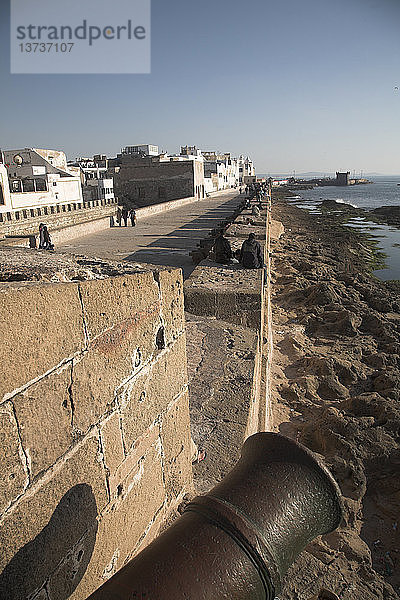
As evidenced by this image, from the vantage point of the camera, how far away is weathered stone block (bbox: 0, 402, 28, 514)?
47.5 inches

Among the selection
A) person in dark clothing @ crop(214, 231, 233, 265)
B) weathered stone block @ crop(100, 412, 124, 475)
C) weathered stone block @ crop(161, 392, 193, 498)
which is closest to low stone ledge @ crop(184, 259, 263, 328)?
person in dark clothing @ crop(214, 231, 233, 265)

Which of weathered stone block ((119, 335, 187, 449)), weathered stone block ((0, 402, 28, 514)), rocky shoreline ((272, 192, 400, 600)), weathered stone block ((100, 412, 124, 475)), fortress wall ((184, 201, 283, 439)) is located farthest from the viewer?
fortress wall ((184, 201, 283, 439))

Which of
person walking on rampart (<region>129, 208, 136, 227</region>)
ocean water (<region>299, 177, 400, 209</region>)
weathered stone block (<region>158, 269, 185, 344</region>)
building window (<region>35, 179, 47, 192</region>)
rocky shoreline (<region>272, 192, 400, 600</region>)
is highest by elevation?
ocean water (<region>299, 177, 400, 209</region>)

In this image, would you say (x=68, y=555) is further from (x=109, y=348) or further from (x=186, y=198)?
(x=186, y=198)

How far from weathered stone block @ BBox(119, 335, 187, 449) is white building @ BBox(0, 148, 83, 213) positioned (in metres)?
23.1

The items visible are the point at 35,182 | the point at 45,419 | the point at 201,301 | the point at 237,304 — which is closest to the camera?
the point at 45,419

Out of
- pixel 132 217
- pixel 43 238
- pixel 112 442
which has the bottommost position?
pixel 112 442

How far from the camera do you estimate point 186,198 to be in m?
33.7

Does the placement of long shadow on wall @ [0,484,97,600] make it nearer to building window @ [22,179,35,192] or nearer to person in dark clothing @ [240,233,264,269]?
person in dark clothing @ [240,233,264,269]

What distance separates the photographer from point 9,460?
123 centimetres

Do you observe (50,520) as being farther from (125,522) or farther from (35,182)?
(35,182)

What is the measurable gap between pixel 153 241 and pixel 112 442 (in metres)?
14.6

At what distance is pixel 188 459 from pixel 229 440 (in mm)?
988

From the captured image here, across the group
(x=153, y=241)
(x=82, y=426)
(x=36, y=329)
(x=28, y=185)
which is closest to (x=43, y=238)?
(x=153, y=241)
